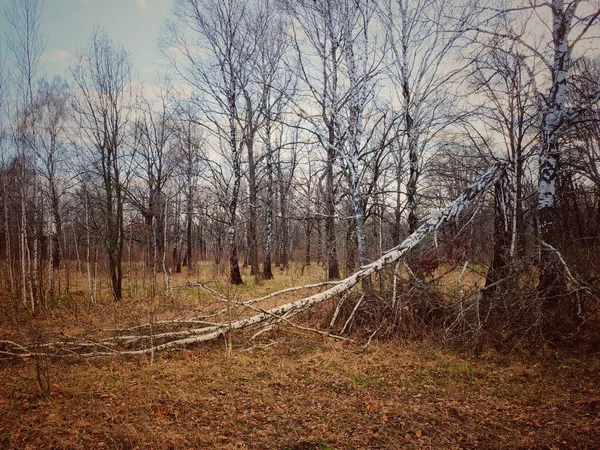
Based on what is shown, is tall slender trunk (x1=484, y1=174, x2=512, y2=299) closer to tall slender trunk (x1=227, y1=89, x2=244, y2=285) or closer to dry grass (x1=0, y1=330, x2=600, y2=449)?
dry grass (x1=0, y1=330, x2=600, y2=449)

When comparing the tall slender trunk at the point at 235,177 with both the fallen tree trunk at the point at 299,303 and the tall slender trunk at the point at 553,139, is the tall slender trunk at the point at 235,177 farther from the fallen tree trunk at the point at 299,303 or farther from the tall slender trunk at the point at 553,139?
the tall slender trunk at the point at 553,139

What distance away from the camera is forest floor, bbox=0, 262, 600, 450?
3.37 meters

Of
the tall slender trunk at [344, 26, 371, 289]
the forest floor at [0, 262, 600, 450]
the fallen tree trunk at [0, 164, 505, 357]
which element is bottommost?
the forest floor at [0, 262, 600, 450]

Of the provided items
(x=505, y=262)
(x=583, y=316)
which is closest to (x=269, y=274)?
(x=505, y=262)

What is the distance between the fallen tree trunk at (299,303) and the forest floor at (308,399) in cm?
27

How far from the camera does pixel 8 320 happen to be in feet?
28.3

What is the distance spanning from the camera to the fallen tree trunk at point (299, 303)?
5.87 m

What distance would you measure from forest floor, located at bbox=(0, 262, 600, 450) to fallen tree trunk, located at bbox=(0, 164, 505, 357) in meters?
0.27

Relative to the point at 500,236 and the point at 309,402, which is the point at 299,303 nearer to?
the point at 309,402

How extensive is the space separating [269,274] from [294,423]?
13.4m

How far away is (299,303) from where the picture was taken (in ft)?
21.1

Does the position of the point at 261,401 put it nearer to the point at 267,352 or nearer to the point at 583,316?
the point at 267,352

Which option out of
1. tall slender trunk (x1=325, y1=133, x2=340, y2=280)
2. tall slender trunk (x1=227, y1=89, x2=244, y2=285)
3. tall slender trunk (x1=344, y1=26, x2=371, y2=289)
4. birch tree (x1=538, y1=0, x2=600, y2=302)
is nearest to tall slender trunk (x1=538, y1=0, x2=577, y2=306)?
birch tree (x1=538, y1=0, x2=600, y2=302)

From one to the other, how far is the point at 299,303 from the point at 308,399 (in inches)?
88.7
